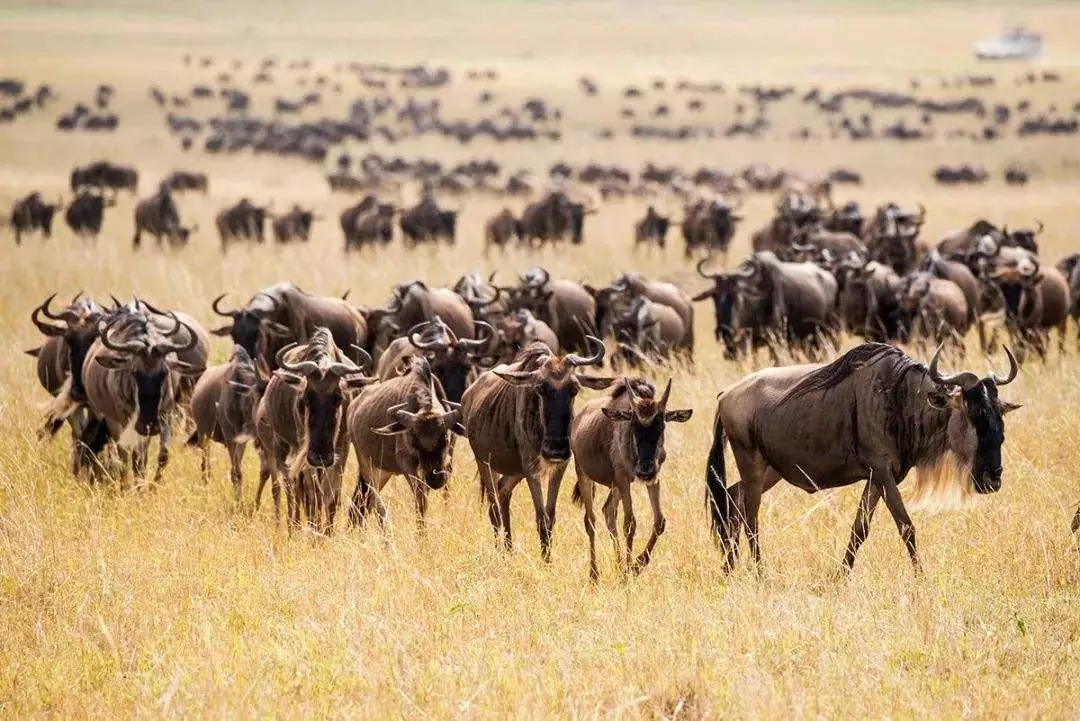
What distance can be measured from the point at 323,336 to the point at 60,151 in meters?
41.6

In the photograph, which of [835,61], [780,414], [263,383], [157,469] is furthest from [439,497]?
[835,61]

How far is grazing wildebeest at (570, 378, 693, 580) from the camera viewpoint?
6.94 meters

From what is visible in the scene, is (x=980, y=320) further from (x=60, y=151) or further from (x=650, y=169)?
(x=60, y=151)

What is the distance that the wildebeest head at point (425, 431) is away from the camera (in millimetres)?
7609

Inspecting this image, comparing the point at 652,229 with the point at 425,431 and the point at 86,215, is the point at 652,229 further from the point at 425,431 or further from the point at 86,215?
the point at 425,431

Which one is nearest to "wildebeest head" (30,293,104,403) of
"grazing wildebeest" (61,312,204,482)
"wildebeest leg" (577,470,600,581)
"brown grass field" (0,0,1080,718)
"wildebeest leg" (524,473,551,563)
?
"grazing wildebeest" (61,312,204,482)

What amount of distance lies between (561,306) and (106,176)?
25.9 metres

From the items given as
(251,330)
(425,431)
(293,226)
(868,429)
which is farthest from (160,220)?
(868,429)

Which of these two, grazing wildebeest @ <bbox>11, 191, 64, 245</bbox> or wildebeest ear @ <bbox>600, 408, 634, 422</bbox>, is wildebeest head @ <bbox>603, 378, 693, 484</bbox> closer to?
wildebeest ear @ <bbox>600, 408, 634, 422</bbox>

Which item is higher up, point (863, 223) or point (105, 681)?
point (105, 681)

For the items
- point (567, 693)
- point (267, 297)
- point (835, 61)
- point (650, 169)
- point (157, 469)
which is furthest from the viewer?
point (835, 61)

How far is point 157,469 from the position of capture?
997 cm

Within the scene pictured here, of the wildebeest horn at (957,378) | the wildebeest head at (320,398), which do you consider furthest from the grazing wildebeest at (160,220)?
the wildebeest horn at (957,378)

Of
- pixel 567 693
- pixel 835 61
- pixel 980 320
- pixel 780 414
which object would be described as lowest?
pixel 835 61
